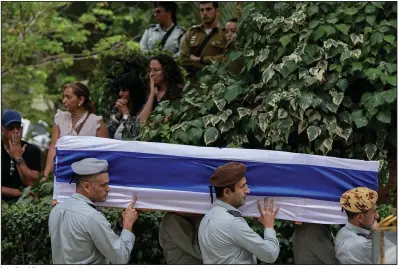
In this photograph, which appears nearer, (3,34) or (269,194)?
(269,194)

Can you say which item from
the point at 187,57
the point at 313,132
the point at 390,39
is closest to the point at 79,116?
the point at 187,57

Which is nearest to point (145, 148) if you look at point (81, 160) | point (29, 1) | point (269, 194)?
point (81, 160)

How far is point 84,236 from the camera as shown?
7.69 metres

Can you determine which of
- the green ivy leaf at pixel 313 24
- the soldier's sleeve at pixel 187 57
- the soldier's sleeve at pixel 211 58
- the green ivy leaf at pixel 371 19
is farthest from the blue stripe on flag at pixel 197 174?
the soldier's sleeve at pixel 187 57

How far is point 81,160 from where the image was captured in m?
8.10

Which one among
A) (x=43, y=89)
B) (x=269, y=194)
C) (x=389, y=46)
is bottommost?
(x=43, y=89)

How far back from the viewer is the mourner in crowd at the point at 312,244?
8.29 meters

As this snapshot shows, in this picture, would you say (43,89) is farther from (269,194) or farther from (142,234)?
(269,194)

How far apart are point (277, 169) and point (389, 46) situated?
227 centimetres

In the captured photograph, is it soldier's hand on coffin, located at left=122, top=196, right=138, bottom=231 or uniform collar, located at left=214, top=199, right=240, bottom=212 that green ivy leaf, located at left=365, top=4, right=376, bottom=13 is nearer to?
uniform collar, located at left=214, top=199, right=240, bottom=212

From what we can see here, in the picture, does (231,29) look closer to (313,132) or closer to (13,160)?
(313,132)

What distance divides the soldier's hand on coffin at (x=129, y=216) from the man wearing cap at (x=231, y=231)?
53 centimetres

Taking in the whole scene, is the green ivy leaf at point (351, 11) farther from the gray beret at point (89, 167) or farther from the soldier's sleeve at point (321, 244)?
the gray beret at point (89, 167)

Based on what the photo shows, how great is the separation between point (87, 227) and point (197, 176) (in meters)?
1.03
